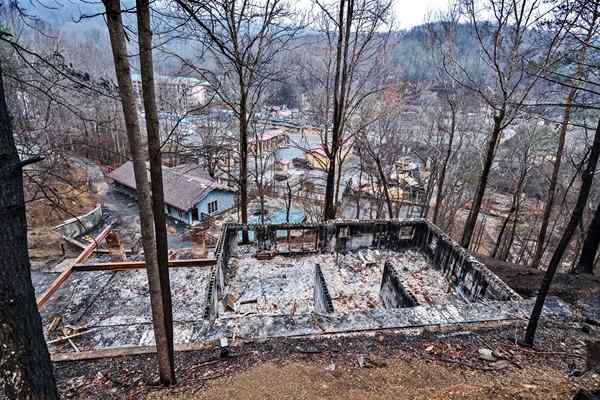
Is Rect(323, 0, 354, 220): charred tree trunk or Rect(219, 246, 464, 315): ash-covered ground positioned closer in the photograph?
Rect(219, 246, 464, 315): ash-covered ground

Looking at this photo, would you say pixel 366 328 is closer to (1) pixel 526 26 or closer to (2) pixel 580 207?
(2) pixel 580 207

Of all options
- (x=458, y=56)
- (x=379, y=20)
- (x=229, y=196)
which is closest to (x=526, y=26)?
(x=458, y=56)

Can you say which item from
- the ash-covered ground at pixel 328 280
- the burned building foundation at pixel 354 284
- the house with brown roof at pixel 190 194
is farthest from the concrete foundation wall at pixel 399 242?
the house with brown roof at pixel 190 194

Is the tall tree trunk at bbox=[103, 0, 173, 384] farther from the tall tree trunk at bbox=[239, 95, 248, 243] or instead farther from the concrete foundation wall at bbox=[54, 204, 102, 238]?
the concrete foundation wall at bbox=[54, 204, 102, 238]

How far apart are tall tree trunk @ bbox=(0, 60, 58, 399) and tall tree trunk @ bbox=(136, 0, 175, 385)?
2.55 ft

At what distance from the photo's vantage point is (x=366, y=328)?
164 inches

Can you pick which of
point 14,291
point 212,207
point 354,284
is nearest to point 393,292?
point 354,284

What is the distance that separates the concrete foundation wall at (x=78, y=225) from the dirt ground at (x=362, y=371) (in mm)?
11775

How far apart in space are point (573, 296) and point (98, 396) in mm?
7109

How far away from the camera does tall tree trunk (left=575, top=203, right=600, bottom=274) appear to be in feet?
20.1

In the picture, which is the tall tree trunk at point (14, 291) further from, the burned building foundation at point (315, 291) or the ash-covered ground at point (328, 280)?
the ash-covered ground at point (328, 280)

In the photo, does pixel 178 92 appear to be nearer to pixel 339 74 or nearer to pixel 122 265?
pixel 339 74

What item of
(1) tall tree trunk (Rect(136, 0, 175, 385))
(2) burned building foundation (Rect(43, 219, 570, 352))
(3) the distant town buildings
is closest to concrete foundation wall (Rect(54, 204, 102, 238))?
(3) the distant town buildings

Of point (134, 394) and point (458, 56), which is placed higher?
point (458, 56)
